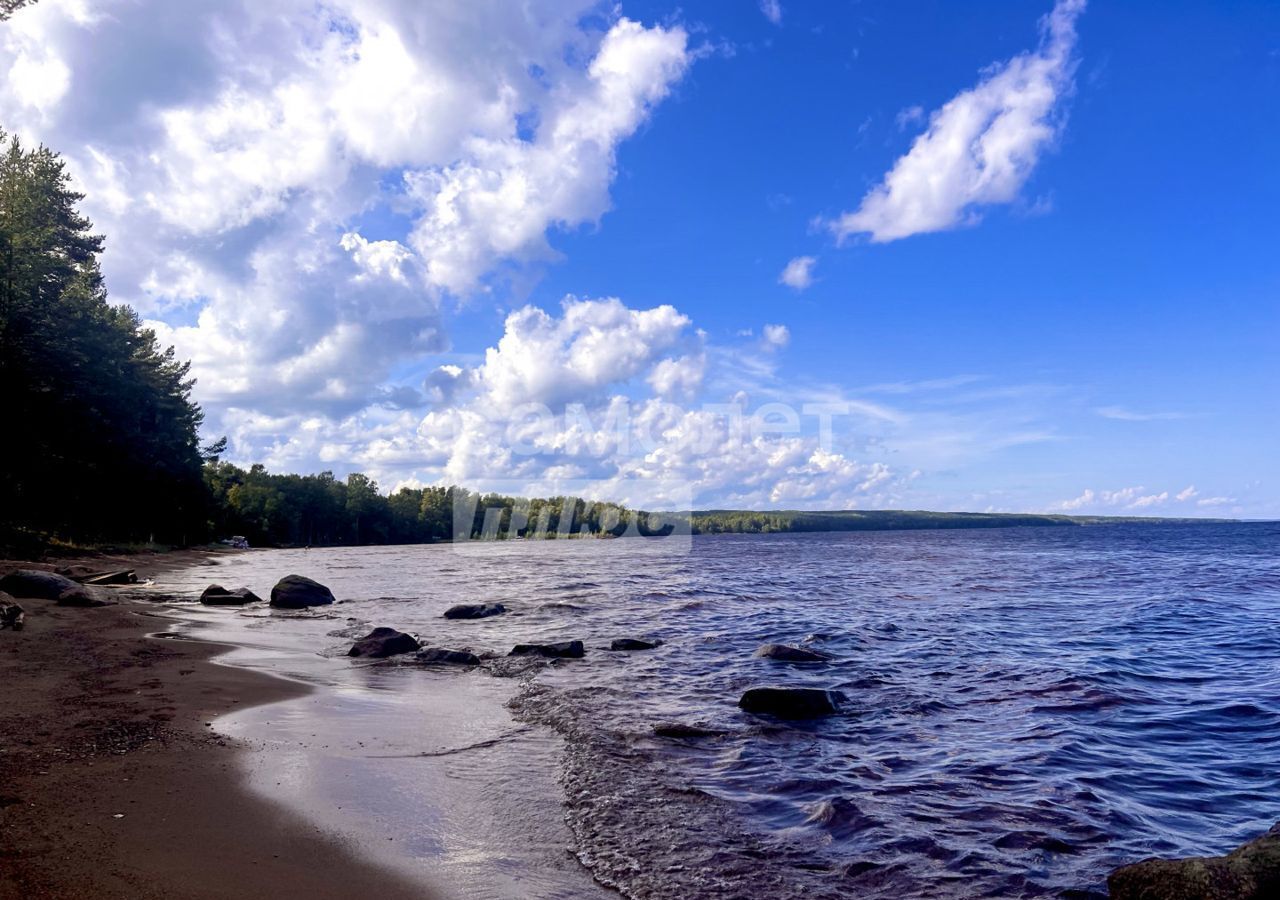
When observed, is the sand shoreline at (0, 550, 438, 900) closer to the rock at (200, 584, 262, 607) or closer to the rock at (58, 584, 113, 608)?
the rock at (58, 584, 113, 608)

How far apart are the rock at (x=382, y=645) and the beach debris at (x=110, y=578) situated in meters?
17.8

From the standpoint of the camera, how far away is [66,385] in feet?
122

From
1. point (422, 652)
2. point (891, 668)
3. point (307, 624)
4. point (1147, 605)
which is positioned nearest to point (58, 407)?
point (307, 624)

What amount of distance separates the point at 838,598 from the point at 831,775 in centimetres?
2332

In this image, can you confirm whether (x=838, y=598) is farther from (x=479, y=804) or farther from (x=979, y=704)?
(x=479, y=804)

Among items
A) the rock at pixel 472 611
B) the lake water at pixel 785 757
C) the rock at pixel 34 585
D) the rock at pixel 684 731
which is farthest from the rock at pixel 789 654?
the rock at pixel 34 585

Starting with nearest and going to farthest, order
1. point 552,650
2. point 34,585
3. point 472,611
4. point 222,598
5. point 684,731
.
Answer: point 684,731 → point 552,650 → point 34,585 → point 472,611 → point 222,598

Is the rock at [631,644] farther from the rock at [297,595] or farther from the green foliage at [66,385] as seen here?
the green foliage at [66,385]

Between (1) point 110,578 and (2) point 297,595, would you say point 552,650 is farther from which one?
(1) point 110,578

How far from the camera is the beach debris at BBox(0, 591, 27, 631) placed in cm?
1495

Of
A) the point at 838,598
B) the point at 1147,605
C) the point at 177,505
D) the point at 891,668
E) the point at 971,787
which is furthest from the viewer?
the point at 177,505

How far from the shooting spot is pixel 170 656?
46.4 ft

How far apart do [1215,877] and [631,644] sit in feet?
46.8

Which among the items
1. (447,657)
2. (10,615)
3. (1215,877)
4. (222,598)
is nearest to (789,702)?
(1215,877)
